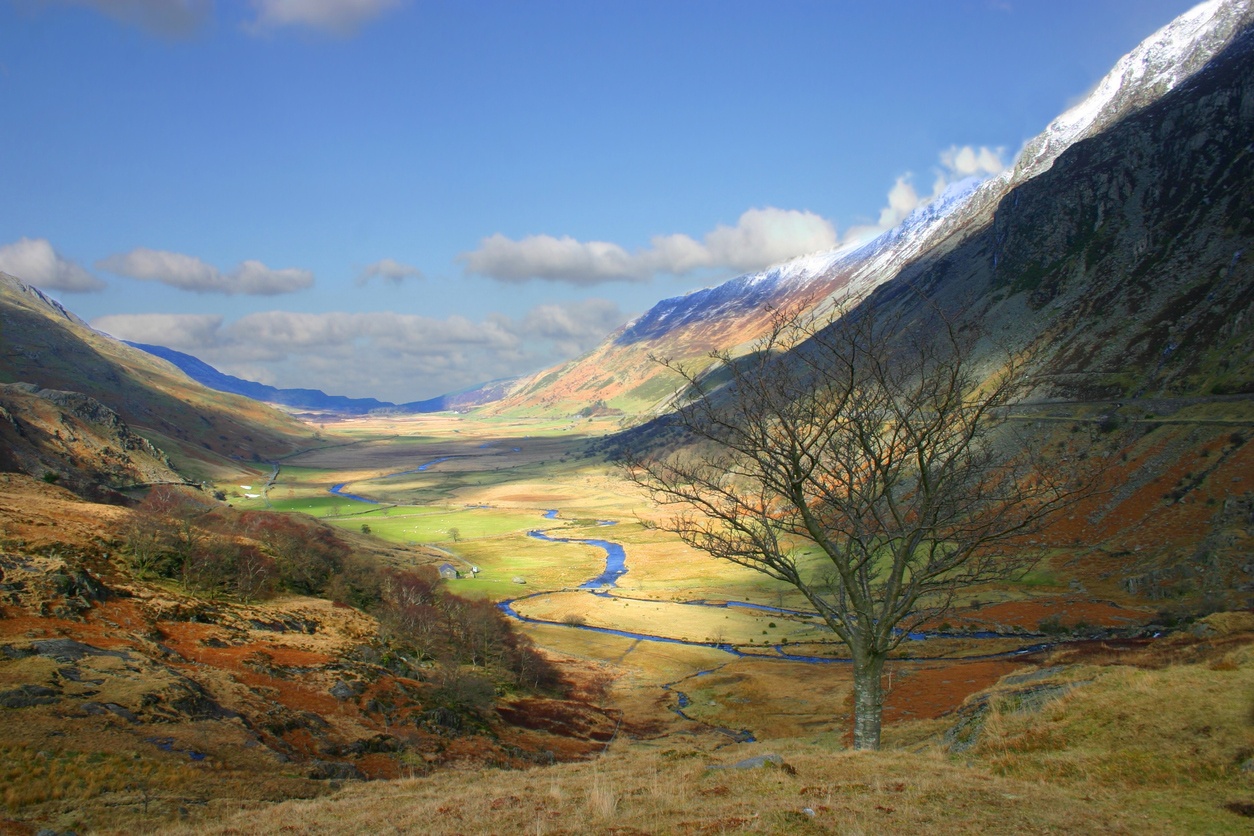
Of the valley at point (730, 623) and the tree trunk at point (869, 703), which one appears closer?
the tree trunk at point (869, 703)

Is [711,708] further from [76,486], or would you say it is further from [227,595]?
[76,486]

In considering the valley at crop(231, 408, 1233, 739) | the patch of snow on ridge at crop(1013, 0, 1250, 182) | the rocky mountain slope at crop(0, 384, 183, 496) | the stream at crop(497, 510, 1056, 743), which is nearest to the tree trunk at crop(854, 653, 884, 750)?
the valley at crop(231, 408, 1233, 739)

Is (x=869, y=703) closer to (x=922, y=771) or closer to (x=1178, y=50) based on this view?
(x=922, y=771)

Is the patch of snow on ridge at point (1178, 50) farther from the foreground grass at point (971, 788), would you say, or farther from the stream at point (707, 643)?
the foreground grass at point (971, 788)

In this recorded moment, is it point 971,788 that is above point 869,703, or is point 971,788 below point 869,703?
below

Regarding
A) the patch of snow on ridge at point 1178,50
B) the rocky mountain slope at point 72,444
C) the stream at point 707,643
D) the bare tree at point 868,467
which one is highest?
the patch of snow on ridge at point 1178,50

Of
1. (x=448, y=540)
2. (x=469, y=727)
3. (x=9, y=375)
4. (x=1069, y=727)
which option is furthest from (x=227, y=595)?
(x=9, y=375)

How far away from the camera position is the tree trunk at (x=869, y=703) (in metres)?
15.9

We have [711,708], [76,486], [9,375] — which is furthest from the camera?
[9,375]

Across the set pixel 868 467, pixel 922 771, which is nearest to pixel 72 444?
pixel 868 467

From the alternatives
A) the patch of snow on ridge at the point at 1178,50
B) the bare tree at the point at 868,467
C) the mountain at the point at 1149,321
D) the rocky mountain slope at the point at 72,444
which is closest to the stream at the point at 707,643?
the bare tree at the point at 868,467

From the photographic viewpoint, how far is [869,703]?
16.0 meters

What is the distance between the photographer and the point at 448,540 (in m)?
122

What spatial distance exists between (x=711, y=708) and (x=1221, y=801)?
39.2 metres
